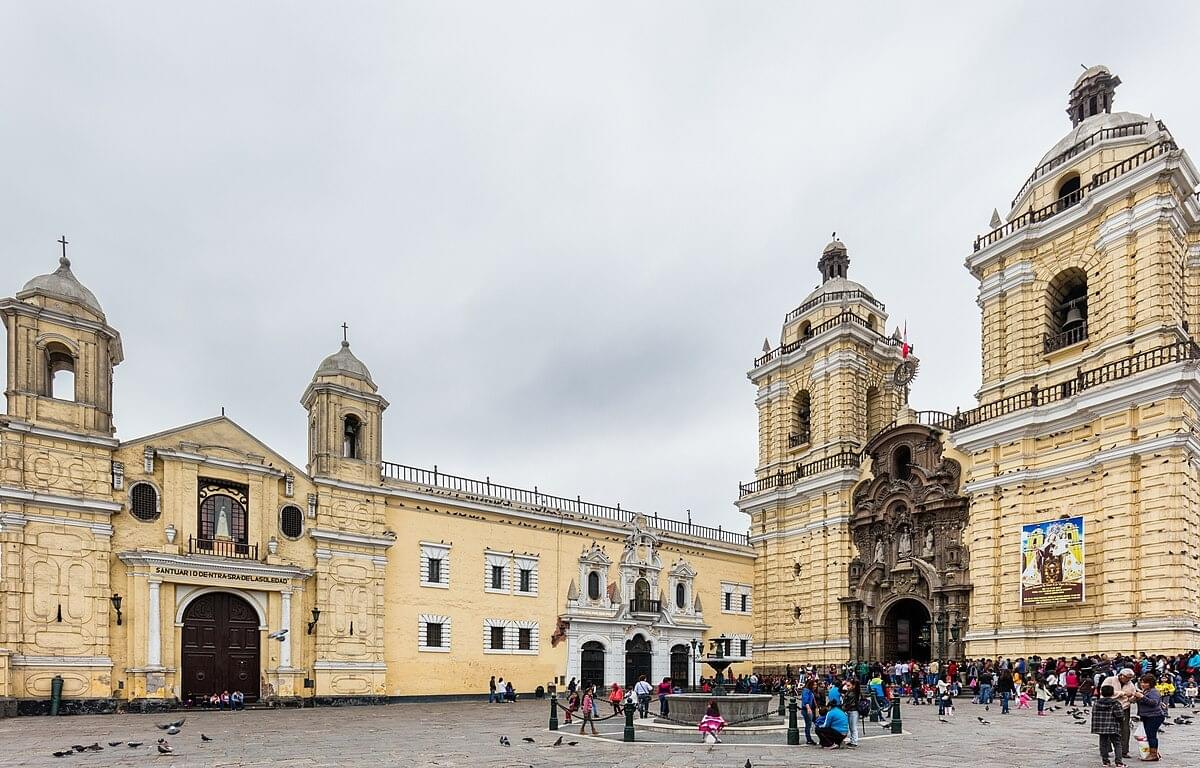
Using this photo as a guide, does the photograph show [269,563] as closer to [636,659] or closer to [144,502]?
[144,502]

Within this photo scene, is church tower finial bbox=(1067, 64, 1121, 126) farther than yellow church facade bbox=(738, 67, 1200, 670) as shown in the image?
Yes

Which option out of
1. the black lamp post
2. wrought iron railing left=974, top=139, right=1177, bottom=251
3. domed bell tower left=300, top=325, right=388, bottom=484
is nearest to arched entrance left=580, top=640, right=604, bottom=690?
domed bell tower left=300, top=325, right=388, bottom=484

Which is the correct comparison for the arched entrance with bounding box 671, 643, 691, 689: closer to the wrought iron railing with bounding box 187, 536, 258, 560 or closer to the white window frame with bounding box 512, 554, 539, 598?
the white window frame with bounding box 512, 554, 539, 598

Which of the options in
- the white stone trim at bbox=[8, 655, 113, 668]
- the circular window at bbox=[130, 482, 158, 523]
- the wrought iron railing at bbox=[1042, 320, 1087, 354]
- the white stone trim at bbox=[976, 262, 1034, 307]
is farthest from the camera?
the white stone trim at bbox=[976, 262, 1034, 307]

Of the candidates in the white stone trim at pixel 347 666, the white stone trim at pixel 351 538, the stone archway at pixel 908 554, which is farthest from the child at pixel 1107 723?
the white stone trim at pixel 351 538

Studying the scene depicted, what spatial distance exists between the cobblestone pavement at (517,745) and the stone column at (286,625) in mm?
6351

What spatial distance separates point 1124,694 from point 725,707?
8.75m

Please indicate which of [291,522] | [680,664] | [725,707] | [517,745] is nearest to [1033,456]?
[725,707]

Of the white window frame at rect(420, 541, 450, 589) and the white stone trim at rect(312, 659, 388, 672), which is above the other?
the white window frame at rect(420, 541, 450, 589)

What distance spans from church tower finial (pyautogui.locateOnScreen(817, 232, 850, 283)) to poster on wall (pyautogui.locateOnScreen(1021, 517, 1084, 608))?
60.7ft

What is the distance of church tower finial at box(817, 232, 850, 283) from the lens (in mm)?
44844

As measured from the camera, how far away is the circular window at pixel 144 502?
28.0 metres

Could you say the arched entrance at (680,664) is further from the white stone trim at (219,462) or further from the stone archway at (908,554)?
the white stone trim at (219,462)

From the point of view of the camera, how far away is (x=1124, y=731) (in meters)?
12.5
